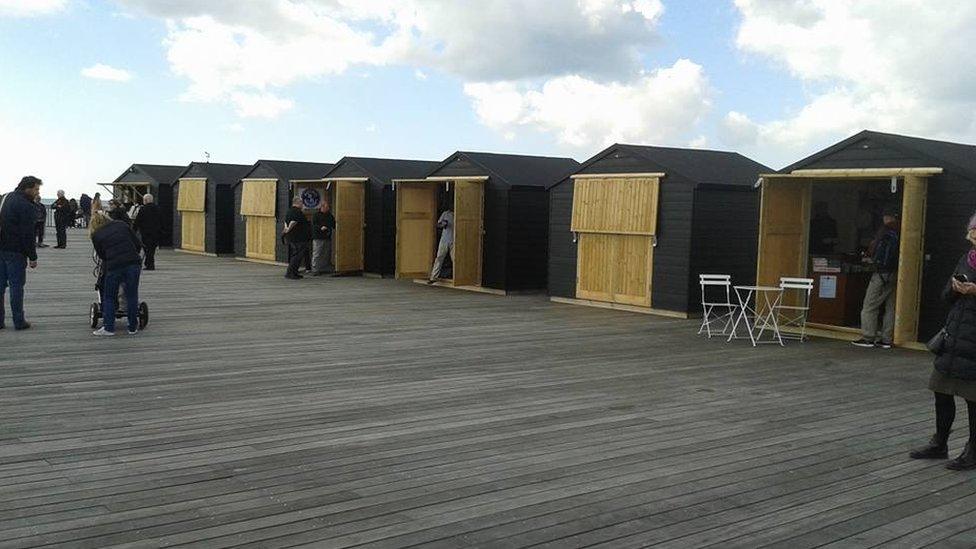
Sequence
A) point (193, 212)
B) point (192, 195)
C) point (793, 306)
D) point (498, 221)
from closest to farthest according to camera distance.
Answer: point (793, 306), point (498, 221), point (192, 195), point (193, 212)

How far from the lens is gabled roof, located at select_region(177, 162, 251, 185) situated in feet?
82.3

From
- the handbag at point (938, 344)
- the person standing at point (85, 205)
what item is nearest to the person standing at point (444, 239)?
the handbag at point (938, 344)

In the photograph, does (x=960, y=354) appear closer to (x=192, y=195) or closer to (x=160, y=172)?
(x=192, y=195)

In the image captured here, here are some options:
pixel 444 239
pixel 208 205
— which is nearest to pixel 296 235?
pixel 444 239

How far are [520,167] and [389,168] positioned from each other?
13.3ft

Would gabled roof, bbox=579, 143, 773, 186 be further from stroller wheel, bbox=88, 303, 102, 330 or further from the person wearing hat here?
stroller wheel, bbox=88, 303, 102, 330

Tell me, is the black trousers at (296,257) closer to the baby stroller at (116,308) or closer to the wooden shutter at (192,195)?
the baby stroller at (116,308)

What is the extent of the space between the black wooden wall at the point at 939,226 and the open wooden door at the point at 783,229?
4.72ft

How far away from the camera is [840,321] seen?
457 inches

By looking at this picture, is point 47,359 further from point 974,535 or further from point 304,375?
point 974,535

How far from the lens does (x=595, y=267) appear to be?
14336 mm

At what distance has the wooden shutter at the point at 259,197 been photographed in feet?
71.9

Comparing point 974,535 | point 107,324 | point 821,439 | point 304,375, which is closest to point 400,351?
point 304,375

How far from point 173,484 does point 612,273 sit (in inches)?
393
